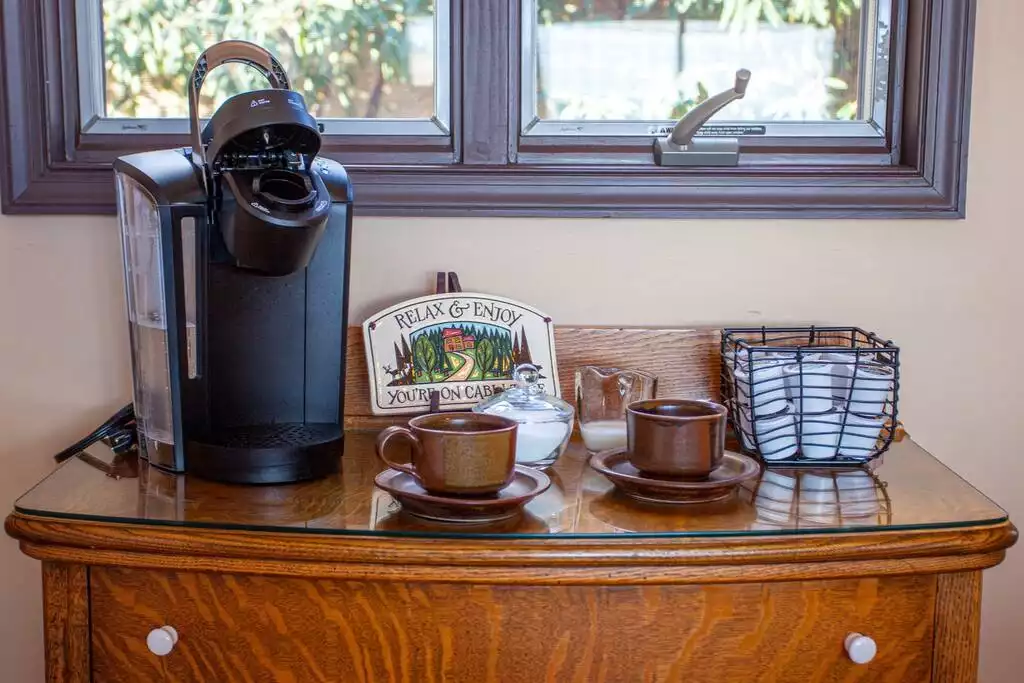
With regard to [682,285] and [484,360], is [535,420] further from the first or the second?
[682,285]

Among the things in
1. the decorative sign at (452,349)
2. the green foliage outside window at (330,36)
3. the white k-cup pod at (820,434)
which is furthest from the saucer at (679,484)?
the green foliage outside window at (330,36)

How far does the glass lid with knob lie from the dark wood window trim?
1.05 ft

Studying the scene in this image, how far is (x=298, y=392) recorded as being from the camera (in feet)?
4.00

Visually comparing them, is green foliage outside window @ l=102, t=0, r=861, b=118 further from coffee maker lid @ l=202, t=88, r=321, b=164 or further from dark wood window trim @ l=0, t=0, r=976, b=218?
coffee maker lid @ l=202, t=88, r=321, b=164

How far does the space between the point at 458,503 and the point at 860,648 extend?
1.39 ft

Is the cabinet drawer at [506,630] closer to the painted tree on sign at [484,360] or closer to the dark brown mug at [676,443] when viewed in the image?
the dark brown mug at [676,443]

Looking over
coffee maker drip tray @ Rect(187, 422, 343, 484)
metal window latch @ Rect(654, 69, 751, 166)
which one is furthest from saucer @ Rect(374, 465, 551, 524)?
metal window latch @ Rect(654, 69, 751, 166)

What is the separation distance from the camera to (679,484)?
1.06 meters

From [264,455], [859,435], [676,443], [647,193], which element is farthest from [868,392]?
[264,455]

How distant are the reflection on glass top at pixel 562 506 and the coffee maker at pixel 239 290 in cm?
5

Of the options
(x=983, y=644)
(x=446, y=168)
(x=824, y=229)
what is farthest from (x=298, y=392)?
(x=983, y=644)

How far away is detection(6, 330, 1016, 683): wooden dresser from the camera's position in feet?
3.20

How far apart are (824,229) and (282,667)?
96cm

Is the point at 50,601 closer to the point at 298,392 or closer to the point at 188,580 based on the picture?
the point at 188,580
